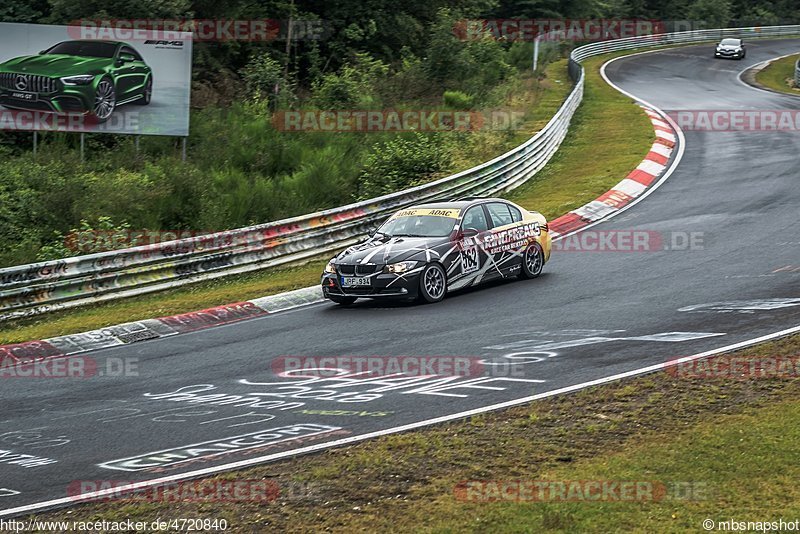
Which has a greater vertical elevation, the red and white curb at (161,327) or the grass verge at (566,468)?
the grass verge at (566,468)

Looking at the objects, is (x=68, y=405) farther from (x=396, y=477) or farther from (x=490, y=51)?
(x=490, y=51)

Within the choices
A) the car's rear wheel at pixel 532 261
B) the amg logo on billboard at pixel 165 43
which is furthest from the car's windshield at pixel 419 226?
the amg logo on billboard at pixel 165 43

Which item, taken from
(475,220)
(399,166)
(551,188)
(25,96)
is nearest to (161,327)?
(475,220)

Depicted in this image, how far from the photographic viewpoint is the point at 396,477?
7.88 m

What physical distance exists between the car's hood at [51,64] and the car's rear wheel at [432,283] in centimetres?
1401

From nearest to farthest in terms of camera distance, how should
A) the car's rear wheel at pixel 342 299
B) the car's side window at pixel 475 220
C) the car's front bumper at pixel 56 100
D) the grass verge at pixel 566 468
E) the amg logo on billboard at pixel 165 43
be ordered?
1. the grass verge at pixel 566 468
2. the car's rear wheel at pixel 342 299
3. the car's side window at pixel 475 220
4. the car's front bumper at pixel 56 100
5. the amg logo on billboard at pixel 165 43

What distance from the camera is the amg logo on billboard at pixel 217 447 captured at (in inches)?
337

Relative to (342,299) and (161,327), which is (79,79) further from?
(342,299)

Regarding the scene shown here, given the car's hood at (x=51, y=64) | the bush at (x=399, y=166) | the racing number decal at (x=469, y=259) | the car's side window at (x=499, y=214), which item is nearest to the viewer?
the racing number decal at (x=469, y=259)

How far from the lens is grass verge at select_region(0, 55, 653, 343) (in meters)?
15.7

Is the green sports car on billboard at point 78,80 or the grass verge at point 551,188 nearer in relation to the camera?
the grass verge at point 551,188

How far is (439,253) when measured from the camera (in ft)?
49.6

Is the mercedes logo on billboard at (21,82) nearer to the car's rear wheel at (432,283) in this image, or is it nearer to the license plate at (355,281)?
the license plate at (355,281)

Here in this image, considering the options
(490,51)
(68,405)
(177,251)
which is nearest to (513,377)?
(68,405)
